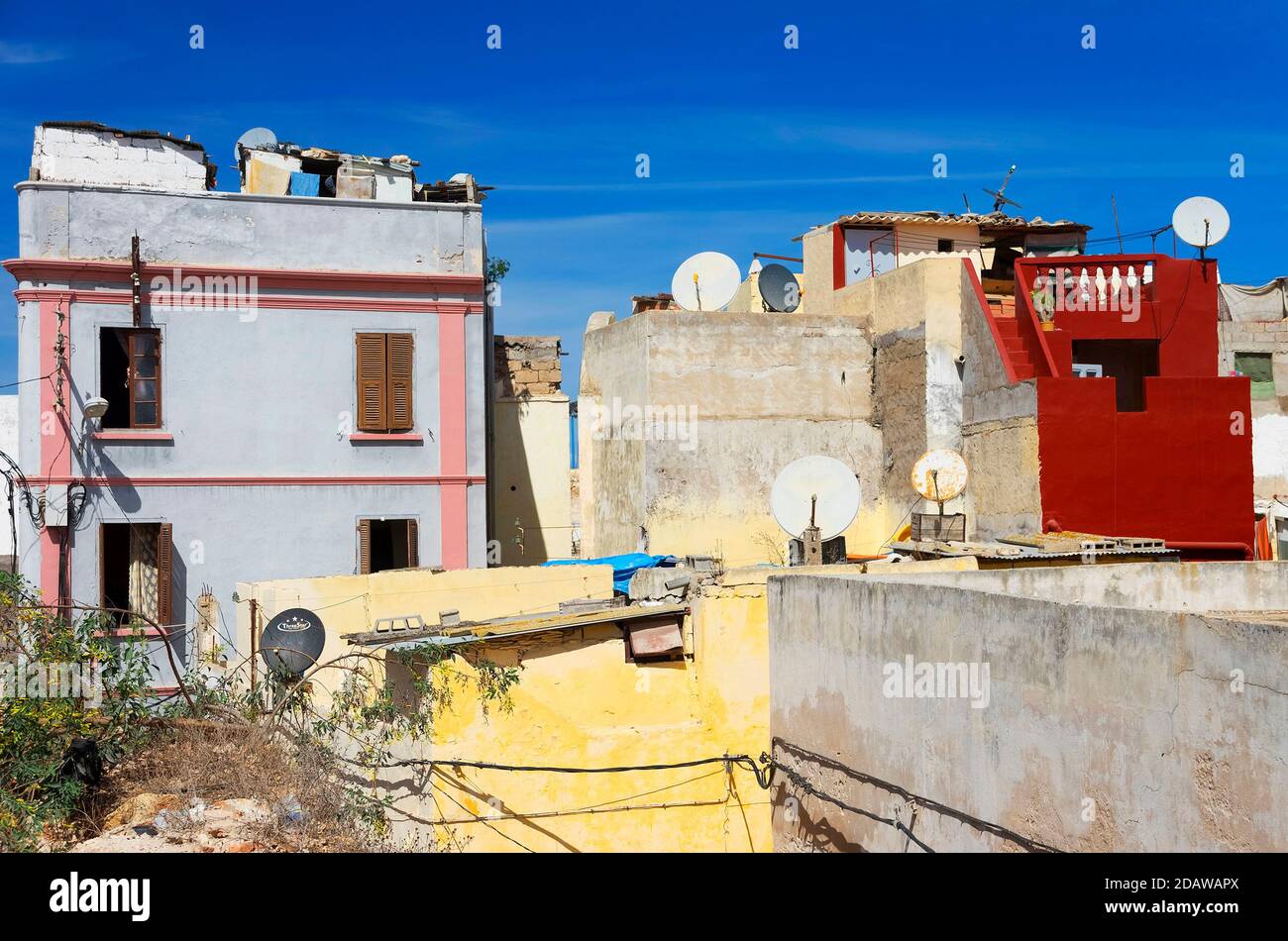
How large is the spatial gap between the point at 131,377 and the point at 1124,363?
613 inches

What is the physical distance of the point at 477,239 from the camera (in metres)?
18.6

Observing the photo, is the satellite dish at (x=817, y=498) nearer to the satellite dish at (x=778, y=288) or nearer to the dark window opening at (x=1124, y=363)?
the dark window opening at (x=1124, y=363)

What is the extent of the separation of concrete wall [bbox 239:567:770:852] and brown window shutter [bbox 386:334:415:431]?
716cm

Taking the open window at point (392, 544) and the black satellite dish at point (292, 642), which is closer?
the black satellite dish at point (292, 642)

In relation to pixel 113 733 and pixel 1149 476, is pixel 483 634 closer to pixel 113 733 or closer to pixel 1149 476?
pixel 113 733

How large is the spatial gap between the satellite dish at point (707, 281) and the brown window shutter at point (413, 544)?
7.09 meters

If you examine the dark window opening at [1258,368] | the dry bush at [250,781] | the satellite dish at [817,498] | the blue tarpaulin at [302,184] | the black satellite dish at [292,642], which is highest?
the blue tarpaulin at [302,184]

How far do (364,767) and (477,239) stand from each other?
367 inches

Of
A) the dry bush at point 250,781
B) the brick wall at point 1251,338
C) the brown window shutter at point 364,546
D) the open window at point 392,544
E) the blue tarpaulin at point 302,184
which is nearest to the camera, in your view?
the dry bush at point 250,781

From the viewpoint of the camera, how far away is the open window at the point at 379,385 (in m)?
18.2

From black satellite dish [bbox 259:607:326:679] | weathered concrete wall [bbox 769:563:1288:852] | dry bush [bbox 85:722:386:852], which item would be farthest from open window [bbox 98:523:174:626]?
weathered concrete wall [bbox 769:563:1288:852]

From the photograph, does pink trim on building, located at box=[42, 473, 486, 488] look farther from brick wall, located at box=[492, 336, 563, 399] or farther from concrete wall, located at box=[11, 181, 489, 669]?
brick wall, located at box=[492, 336, 563, 399]

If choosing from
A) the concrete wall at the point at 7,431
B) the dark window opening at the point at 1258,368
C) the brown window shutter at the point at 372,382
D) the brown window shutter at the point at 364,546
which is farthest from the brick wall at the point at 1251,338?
the concrete wall at the point at 7,431

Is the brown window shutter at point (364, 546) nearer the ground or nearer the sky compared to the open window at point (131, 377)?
nearer the ground
